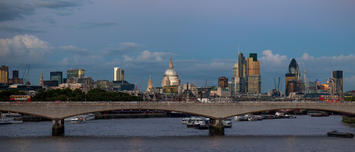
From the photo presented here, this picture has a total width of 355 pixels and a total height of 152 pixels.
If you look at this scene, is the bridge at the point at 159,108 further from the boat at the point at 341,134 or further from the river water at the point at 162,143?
the boat at the point at 341,134

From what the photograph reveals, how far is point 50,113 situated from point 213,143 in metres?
31.0

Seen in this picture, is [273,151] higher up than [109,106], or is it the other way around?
[109,106]

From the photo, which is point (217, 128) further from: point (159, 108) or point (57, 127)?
point (57, 127)

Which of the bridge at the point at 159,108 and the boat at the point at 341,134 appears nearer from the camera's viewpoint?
the boat at the point at 341,134

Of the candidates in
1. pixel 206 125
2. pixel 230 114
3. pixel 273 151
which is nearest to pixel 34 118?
pixel 206 125

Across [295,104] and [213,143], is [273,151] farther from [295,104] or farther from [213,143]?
[295,104]

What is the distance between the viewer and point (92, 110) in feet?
302

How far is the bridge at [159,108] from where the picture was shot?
91500 mm

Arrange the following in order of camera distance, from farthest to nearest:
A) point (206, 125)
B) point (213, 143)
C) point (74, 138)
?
point (206, 125), point (74, 138), point (213, 143)

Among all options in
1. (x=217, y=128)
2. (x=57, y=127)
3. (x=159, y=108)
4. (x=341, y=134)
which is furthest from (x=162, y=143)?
(x=341, y=134)

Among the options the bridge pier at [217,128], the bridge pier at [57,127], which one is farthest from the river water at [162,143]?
the bridge pier at [217,128]

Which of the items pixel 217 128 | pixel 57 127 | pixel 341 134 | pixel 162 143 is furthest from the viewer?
pixel 217 128

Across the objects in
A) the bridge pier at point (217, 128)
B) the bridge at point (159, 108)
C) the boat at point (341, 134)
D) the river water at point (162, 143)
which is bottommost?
the river water at point (162, 143)

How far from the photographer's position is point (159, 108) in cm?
9325
